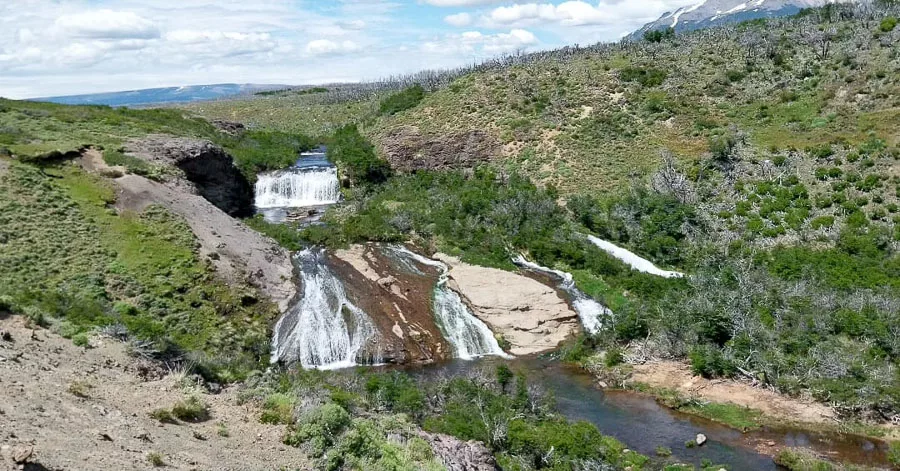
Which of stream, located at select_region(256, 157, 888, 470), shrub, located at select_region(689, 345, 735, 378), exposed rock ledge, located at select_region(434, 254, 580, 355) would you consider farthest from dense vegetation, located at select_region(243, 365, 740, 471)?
shrub, located at select_region(689, 345, 735, 378)

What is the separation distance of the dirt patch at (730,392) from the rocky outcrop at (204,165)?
86.1 ft

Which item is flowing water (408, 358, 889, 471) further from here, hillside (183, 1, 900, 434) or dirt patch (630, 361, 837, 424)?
hillside (183, 1, 900, 434)

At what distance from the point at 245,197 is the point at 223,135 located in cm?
1593

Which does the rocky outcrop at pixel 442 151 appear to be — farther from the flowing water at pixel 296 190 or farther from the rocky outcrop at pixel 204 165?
the rocky outcrop at pixel 204 165

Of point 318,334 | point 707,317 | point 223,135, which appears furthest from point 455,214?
point 223,135

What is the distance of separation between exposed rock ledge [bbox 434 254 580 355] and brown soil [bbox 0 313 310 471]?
14965 mm

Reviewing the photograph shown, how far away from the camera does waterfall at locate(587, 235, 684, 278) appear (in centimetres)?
3157

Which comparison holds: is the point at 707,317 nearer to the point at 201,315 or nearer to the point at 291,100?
the point at 201,315

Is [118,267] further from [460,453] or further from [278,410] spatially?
[460,453]

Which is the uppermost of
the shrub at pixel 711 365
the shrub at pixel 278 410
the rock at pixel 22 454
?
the rock at pixel 22 454

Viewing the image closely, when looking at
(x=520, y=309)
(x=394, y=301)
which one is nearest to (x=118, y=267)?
(x=394, y=301)

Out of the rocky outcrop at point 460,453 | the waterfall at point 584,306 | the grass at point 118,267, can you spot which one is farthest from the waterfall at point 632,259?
the rocky outcrop at point 460,453

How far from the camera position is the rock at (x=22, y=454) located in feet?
27.6

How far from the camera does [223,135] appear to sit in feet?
191
